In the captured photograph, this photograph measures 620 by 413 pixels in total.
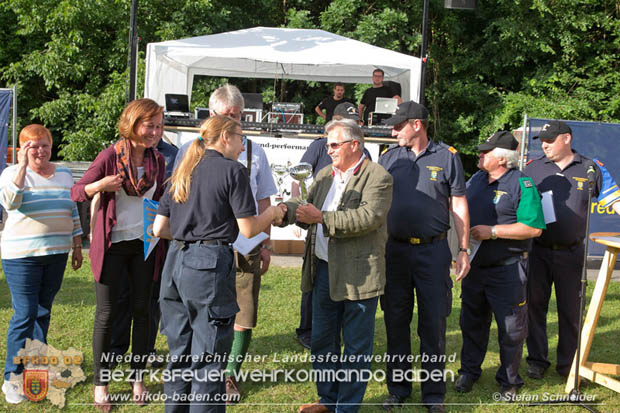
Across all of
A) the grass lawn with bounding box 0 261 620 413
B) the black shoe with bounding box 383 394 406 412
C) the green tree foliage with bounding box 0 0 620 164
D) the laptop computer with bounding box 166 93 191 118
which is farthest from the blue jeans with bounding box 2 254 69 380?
the green tree foliage with bounding box 0 0 620 164

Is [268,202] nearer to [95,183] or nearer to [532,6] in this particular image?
[95,183]

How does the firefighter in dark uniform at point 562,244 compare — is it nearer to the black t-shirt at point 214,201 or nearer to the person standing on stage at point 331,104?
the black t-shirt at point 214,201

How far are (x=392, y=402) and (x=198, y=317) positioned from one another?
1.73 metres

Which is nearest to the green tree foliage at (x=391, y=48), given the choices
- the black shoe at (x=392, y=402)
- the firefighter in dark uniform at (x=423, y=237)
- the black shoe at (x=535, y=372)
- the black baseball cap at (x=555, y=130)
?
the black baseball cap at (x=555, y=130)

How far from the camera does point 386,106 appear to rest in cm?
984

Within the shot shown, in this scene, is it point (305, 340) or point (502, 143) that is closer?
point (502, 143)

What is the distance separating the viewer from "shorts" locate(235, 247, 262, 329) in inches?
158

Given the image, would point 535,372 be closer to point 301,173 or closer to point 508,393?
point 508,393

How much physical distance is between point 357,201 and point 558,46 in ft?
45.7

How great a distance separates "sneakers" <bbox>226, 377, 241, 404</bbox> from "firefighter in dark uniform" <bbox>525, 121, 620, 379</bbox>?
7.82ft

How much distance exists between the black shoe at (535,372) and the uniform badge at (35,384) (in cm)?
364

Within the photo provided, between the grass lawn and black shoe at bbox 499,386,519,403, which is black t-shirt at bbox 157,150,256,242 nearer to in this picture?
the grass lawn

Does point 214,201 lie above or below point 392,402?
above

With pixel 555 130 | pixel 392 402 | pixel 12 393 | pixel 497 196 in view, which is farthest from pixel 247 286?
pixel 555 130
